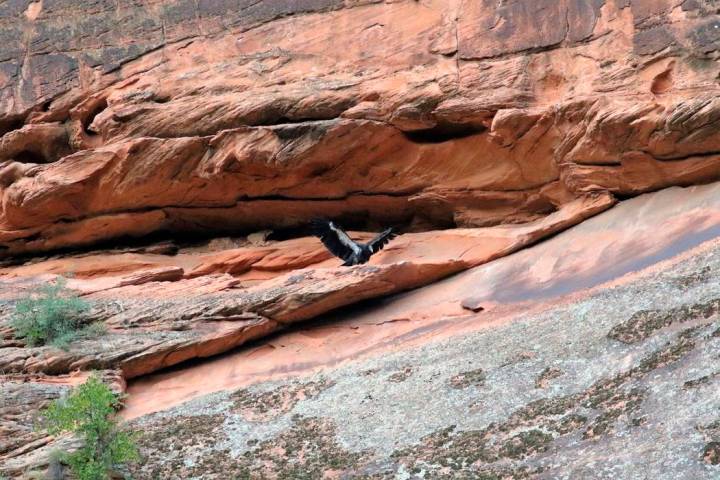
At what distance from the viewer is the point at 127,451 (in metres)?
14.8

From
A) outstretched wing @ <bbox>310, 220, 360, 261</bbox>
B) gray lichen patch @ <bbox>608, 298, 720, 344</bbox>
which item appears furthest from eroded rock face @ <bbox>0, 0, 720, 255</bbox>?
gray lichen patch @ <bbox>608, 298, 720, 344</bbox>

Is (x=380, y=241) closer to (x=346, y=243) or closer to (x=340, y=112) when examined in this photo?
(x=346, y=243)

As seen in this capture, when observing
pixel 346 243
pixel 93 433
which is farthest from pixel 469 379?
pixel 346 243

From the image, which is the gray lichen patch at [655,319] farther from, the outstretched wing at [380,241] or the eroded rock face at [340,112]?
the outstretched wing at [380,241]

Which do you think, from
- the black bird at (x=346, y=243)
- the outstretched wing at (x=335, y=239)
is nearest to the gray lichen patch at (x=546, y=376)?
the black bird at (x=346, y=243)

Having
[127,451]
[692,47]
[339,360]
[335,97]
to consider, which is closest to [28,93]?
[335,97]

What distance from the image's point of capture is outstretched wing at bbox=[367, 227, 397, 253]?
2295cm

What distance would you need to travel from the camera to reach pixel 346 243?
23281mm

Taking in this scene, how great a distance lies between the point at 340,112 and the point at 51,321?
27.5ft

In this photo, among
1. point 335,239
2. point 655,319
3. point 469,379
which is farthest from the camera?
point 335,239

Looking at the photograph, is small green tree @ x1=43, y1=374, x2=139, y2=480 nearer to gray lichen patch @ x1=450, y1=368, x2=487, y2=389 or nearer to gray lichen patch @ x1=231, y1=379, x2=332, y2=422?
gray lichen patch @ x1=231, y1=379, x2=332, y2=422

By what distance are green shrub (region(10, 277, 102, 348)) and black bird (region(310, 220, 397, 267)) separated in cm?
594

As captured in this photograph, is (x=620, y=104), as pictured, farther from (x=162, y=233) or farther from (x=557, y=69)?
(x=162, y=233)

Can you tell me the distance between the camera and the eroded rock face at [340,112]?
20766 millimetres
